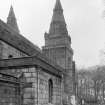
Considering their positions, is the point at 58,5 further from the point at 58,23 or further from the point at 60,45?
the point at 60,45

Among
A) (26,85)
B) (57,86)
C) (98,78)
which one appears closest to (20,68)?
(26,85)

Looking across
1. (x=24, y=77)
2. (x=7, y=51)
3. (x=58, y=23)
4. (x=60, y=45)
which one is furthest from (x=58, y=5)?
(x=24, y=77)

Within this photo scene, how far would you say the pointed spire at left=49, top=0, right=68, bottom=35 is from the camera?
200 ft

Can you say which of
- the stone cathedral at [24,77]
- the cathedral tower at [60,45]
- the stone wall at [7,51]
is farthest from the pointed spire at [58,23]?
the stone wall at [7,51]

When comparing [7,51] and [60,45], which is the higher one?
[60,45]

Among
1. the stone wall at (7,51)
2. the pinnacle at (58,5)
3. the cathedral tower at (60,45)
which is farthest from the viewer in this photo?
the pinnacle at (58,5)

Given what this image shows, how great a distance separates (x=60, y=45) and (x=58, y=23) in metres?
5.68

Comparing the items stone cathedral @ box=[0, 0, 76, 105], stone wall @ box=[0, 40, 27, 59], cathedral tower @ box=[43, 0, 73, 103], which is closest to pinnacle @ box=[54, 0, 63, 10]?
cathedral tower @ box=[43, 0, 73, 103]

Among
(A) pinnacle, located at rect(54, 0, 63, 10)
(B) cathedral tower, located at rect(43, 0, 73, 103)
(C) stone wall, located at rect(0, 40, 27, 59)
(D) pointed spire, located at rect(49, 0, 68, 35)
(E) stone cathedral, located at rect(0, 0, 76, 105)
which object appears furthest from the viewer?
(A) pinnacle, located at rect(54, 0, 63, 10)

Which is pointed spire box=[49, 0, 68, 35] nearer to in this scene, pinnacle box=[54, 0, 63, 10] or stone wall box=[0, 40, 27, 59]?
pinnacle box=[54, 0, 63, 10]

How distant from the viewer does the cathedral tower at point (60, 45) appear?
195 feet

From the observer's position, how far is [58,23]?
60.7 meters

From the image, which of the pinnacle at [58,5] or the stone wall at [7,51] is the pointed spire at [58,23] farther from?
the stone wall at [7,51]

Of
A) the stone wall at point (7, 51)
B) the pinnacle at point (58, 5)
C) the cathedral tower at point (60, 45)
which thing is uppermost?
the pinnacle at point (58, 5)
